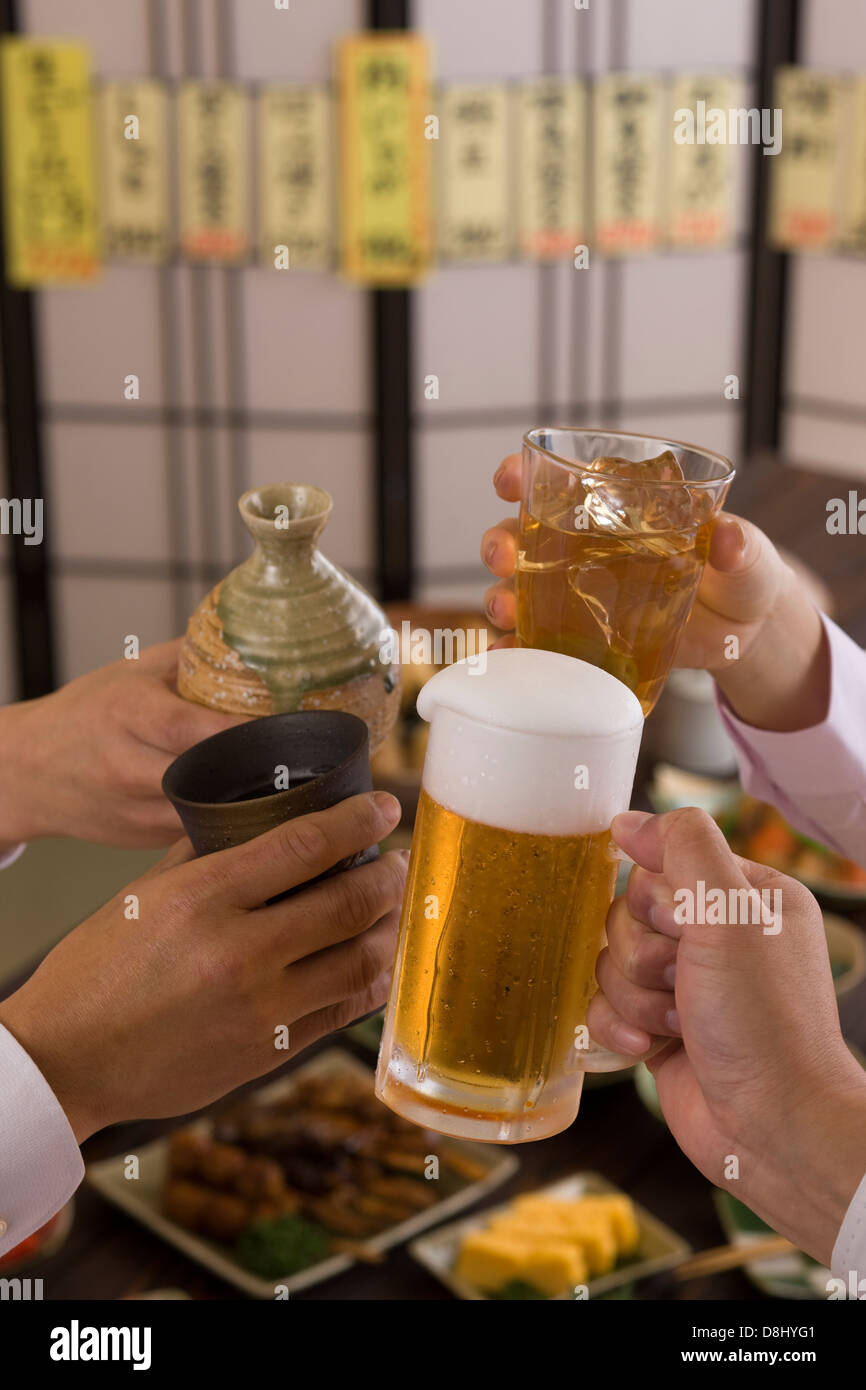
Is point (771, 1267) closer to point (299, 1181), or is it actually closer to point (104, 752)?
point (299, 1181)

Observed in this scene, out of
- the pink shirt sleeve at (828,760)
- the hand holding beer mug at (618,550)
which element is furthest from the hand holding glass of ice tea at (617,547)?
the pink shirt sleeve at (828,760)

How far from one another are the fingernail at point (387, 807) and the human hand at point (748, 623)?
0.29 m

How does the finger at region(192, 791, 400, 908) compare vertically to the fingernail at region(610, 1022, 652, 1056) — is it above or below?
above

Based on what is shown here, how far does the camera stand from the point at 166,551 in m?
5.39

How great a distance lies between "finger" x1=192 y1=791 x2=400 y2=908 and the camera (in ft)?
3.45

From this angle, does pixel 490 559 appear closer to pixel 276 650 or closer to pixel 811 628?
pixel 276 650

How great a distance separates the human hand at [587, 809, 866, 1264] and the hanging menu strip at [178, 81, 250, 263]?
4367 mm

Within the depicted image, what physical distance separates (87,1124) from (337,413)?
167 inches

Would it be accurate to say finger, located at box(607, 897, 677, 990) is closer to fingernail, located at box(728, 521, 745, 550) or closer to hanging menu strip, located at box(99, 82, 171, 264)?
fingernail, located at box(728, 521, 745, 550)

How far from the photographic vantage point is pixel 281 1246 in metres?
2.27

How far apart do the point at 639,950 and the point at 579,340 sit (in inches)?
172

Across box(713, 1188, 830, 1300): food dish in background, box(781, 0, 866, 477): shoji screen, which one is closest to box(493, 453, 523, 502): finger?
box(713, 1188, 830, 1300): food dish in background

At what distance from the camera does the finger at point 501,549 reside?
4.30 feet
